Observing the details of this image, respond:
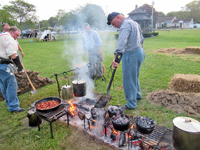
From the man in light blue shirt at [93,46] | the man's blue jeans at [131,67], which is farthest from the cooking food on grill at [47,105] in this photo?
the man in light blue shirt at [93,46]

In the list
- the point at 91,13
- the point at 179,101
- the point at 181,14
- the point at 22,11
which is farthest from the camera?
the point at 181,14

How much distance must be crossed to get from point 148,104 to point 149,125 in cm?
159

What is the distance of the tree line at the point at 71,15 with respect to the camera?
→ 11.5 meters

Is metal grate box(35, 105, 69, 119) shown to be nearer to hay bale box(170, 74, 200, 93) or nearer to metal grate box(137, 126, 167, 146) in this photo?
metal grate box(137, 126, 167, 146)

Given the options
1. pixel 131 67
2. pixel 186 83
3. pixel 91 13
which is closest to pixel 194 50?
pixel 186 83

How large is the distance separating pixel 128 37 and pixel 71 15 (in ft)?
37.5

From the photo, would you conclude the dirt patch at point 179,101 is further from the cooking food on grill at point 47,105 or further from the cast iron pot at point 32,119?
the cast iron pot at point 32,119

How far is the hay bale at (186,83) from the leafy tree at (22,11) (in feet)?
162

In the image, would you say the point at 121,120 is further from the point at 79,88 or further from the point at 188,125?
the point at 79,88

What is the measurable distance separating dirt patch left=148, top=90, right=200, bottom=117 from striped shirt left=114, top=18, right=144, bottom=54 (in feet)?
6.51

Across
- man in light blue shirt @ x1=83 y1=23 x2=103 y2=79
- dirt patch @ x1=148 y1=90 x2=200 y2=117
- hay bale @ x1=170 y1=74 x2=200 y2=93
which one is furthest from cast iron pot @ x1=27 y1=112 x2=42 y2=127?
hay bale @ x1=170 y1=74 x2=200 y2=93

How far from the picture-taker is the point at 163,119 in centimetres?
326

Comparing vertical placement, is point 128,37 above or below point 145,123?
above

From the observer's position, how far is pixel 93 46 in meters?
5.85
